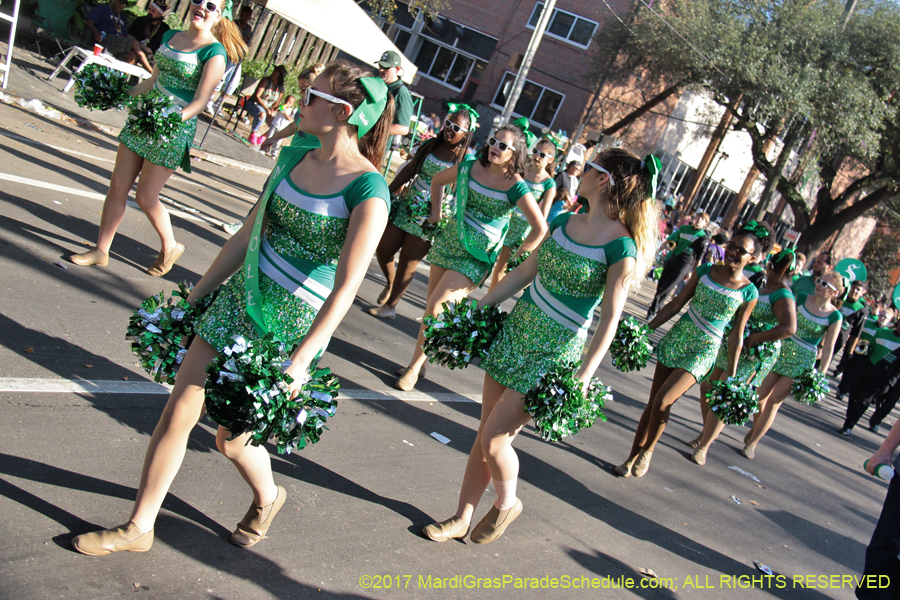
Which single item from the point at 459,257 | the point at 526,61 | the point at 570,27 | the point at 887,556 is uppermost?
the point at 570,27

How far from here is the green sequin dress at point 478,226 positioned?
5645mm

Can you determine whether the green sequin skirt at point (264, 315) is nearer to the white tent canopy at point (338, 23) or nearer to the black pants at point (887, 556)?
the black pants at point (887, 556)

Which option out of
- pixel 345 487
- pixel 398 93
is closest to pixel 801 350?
pixel 398 93

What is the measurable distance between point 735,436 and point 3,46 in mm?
13488

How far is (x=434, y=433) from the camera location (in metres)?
5.30

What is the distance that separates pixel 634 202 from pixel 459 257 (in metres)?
2.32

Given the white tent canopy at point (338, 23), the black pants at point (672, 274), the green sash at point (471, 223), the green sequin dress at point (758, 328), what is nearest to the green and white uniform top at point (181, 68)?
the green sash at point (471, 223)

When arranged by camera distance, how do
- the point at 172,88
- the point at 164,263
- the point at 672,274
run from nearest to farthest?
the point at 172,88 < the point at 164,263 < the point at 672,274

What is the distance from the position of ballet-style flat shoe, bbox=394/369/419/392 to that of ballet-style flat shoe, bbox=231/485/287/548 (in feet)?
8.66

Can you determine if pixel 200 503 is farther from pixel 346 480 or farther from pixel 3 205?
pixel 3 205

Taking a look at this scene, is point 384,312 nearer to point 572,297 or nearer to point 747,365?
point 747,365

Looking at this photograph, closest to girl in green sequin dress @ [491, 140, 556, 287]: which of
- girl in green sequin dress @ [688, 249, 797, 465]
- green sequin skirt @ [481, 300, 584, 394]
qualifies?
girl in green sequin dress @ [688, 249, 797, 465]

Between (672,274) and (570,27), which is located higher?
(570,27)

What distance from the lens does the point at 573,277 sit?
3.63 meters
